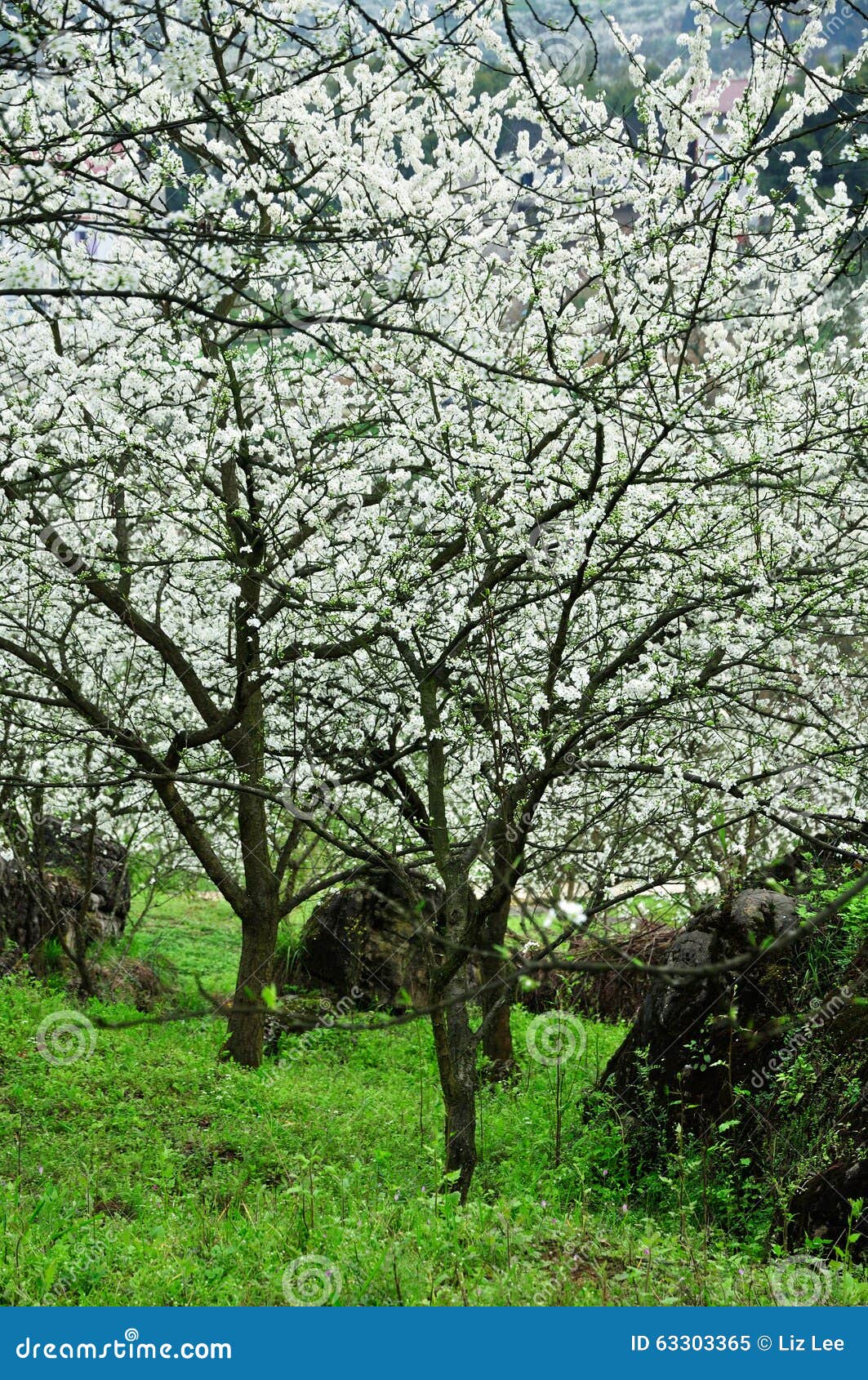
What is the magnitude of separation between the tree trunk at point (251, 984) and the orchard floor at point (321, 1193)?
1.03 ft

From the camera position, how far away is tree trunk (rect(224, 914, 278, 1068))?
9.68m

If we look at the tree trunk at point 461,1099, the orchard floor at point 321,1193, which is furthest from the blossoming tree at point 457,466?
the orchard floor at point 321,1193

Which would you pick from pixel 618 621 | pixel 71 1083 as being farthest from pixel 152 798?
pixel 618 621

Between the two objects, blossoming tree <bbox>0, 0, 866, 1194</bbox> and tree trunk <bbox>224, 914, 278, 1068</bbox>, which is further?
tree trunk <bbox>224, 914, 278, 1068</bbox>

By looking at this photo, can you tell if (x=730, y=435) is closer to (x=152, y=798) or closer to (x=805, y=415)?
(x=805, y=415)

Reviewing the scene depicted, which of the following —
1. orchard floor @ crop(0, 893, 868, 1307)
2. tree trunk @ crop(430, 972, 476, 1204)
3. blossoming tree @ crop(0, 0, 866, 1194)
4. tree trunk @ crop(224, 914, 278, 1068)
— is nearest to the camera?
orchard floor @ crop(0, 893, 868, 1307)

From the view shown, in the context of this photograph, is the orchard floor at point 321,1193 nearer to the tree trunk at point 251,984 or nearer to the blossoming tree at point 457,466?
the tree trunk at point 251,984

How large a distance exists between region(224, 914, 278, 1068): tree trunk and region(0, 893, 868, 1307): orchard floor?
31 centimetres

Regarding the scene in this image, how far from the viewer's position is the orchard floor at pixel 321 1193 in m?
4.14

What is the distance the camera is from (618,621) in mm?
6734

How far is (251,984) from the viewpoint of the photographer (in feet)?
32.3

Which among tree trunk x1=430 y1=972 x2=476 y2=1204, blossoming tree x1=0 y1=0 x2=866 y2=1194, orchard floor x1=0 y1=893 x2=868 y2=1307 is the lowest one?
orchard floor x1=0 y1=893 x2=868 y2=1307

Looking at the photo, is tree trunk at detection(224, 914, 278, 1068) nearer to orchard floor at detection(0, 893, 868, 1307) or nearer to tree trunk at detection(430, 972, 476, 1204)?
orchard floor at detection(0, 893, 868, 1307)

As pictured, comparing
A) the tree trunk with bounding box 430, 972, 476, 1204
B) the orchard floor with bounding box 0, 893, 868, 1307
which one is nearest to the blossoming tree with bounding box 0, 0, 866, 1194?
the tree trunk with bounding box 430, 972, 476, 1204
